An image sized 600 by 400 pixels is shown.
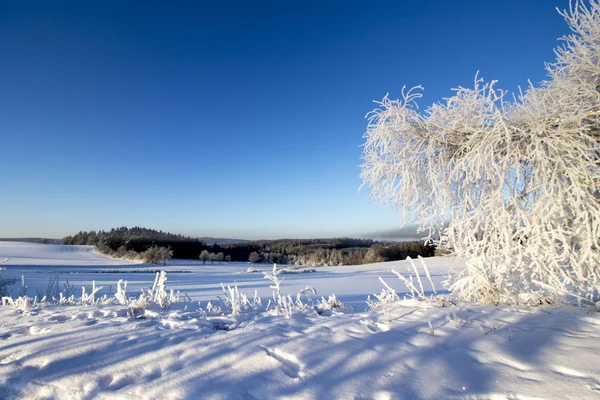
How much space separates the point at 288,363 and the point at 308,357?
0.17m

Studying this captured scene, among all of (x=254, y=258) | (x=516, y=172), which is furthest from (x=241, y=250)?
(x=516, y=172)

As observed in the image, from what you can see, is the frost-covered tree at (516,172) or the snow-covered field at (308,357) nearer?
the snow-covered field at (308,357)

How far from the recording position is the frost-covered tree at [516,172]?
3.29 metres

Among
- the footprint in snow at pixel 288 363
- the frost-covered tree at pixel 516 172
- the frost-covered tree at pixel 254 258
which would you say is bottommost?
the frost-covered tree at pixel 254 258

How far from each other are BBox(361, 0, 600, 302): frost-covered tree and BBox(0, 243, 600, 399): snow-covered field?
735mm

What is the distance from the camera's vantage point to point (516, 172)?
356cm

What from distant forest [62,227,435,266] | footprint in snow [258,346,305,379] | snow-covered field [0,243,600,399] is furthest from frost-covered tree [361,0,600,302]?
distant forest [62,227,435,266]

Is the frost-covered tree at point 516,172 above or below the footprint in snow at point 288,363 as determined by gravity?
above

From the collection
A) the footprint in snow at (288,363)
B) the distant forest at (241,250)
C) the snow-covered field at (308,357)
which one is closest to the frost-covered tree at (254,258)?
the distant forest at (241,250)

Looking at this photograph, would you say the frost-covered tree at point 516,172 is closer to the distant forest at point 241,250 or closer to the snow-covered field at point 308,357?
the snow-covered field at point 308,357

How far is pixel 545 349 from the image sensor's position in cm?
277

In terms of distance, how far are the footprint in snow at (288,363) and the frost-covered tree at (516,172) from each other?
2.65 m

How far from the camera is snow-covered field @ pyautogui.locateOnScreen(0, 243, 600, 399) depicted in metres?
2.16

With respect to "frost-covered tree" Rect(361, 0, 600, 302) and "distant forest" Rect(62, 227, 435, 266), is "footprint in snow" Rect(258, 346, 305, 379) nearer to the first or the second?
"frost-covered tree" Rect(361, 0, 600, 302)
